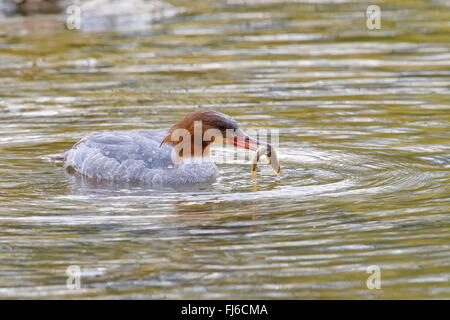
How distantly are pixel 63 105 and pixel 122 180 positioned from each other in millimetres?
3357

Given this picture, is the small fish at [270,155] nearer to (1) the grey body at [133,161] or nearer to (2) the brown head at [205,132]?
(2) the brown head at [205,132]

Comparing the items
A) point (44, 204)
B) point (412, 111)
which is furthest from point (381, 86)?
point (44, 204)

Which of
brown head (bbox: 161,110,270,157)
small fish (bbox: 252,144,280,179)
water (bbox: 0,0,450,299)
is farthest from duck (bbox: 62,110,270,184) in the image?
small fish (bbox: 252,144,280,179)

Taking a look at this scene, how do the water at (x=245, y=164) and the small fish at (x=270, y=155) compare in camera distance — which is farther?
the small fish at (x=270, y=155)

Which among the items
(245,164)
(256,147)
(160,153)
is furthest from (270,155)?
(160,153)

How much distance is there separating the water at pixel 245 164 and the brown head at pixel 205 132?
20.0 inches

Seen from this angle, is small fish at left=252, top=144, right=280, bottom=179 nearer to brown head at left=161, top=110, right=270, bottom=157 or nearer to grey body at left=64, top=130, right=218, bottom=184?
brown head at left=161, top=110, right=270, bottom=157

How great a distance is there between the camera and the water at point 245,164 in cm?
741

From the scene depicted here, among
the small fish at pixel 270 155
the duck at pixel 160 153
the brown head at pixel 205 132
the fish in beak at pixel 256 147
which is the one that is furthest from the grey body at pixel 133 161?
the small fish at pixel 270 155

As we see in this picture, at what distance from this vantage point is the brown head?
10102mm

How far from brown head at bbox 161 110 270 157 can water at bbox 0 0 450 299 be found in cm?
51

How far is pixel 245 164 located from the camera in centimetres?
1122

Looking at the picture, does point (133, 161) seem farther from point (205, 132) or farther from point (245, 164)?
point (245, 164)

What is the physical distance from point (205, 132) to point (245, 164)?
3.02 ft
